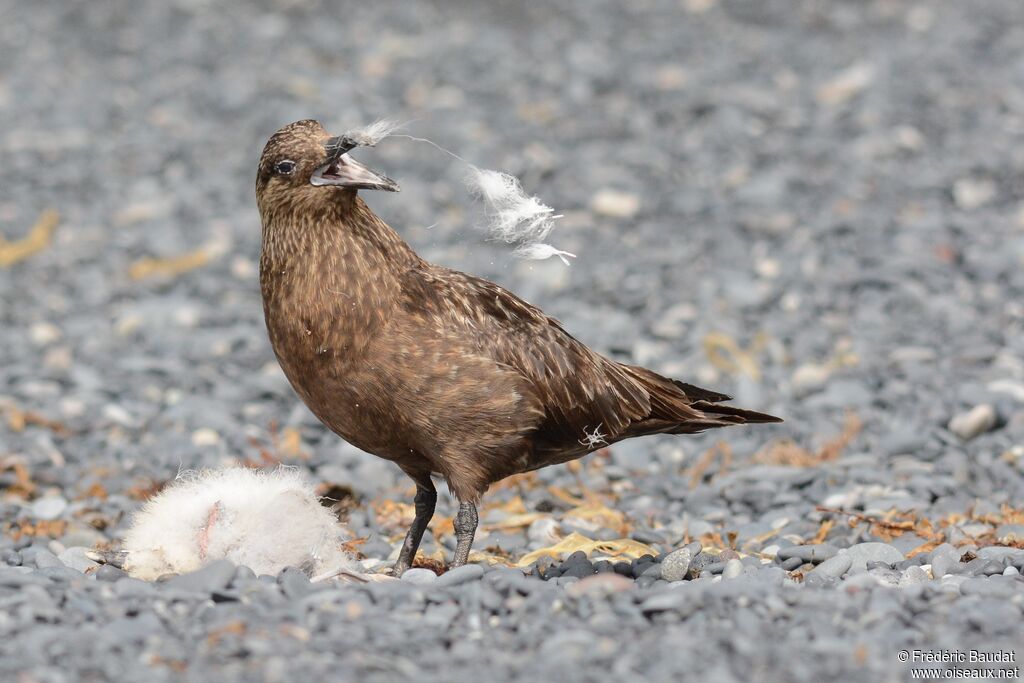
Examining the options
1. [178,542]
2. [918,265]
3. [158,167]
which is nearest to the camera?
[178,542]

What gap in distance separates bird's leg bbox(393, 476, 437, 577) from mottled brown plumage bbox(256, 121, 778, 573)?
0.01m

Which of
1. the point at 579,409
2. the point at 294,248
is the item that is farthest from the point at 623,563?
the point at 294,248

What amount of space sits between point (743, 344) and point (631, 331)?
744 mm

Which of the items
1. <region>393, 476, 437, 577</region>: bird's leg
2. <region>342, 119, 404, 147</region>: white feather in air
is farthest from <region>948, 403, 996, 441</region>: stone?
<region>342, 119, 404, 147</region>: white feather in air

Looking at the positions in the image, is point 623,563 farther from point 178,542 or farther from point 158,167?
point 158,167

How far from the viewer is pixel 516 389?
547 cm

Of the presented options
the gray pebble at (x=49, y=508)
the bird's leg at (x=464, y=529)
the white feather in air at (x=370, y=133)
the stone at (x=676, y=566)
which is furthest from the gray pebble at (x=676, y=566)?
the gray pebble at (x=49, y=508)

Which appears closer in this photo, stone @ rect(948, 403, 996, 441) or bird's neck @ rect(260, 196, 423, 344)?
bird's neck @ rect(260, 196, 423, 344)

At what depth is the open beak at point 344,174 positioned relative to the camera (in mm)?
5207

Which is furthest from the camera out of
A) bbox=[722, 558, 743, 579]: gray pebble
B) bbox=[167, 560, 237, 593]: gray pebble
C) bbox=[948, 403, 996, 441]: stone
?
bbox=[948, 403, 996, 441]: stone

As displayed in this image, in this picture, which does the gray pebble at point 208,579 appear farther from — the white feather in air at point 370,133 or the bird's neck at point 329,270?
the white feather in air at point 370,133

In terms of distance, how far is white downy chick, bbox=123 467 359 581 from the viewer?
5.21 metres

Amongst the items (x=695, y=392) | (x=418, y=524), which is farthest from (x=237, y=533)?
(x=695, y=392)

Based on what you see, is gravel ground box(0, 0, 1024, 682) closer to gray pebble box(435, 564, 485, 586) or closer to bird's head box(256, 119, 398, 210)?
gray pebble box(435, 564, 485, 586)
